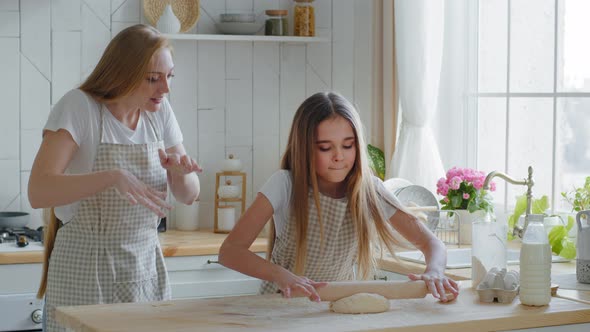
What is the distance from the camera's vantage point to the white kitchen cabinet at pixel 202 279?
3.55 meters

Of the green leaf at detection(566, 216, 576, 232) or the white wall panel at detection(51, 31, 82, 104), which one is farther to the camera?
the white wall panel at detection(51, 31, 82, 104)

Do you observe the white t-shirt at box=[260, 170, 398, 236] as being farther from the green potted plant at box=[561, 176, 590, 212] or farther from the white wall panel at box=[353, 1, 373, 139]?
the white wall panel at box=[353, 1, 373, 139]

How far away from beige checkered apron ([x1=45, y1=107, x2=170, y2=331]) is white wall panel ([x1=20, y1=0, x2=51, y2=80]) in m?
1.73

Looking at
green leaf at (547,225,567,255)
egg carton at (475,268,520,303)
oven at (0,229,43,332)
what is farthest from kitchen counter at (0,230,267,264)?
egg carton at (475,268,520,303)

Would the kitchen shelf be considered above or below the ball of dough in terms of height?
above

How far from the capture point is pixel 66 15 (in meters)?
3.92

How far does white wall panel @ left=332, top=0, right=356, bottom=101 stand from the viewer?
14.1 feet

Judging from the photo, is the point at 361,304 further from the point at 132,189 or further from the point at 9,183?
the point at 9,183

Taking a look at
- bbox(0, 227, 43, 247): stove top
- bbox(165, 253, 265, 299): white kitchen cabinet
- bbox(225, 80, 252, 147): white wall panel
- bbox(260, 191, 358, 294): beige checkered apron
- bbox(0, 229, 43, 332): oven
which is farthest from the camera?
bbox(225, 80, 252, 147): white wall panel

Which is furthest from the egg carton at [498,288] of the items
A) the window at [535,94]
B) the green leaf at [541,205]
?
the window at [535,94]

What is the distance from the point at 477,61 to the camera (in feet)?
12.7

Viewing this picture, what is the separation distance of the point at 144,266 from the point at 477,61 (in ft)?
6.68

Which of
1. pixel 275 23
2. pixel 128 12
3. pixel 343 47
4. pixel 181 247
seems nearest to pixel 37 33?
pixel 128 12

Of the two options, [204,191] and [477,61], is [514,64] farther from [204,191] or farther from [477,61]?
[204,191]
